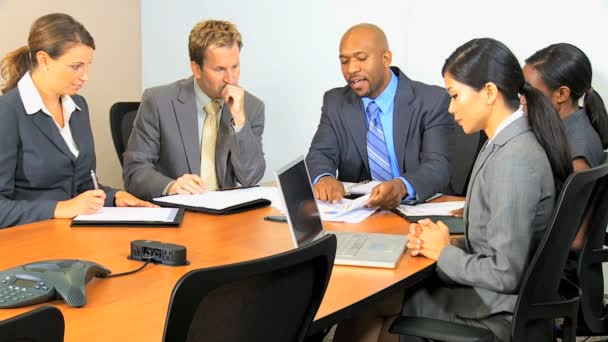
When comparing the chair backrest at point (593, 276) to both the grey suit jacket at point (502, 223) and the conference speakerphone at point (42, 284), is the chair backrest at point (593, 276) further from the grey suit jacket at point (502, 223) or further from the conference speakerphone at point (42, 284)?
the conference speakerphone at point (42, 284)

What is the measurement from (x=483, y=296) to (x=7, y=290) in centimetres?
121

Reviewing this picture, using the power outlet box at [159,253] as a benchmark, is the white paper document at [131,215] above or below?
below

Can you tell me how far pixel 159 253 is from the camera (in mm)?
2018

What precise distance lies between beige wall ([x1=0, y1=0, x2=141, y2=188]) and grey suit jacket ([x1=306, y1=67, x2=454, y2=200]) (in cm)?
196

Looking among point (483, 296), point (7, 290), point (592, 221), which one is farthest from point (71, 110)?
point (592, 221)

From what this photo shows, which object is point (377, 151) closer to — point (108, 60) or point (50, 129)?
point (50, 129)

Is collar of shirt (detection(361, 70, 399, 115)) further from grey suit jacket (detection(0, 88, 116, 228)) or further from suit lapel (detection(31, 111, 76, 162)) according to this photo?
suit lapel (detection(31, 111, 76, 162))

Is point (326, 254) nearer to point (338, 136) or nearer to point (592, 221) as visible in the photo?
point (592, 221)

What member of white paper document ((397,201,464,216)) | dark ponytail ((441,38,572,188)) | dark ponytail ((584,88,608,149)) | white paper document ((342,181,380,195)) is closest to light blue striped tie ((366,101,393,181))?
white paper document ((342,181,380,195))

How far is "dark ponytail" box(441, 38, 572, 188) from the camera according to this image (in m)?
2.15

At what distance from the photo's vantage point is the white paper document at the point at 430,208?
2.78m

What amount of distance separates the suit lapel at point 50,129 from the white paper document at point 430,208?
4.09 feet

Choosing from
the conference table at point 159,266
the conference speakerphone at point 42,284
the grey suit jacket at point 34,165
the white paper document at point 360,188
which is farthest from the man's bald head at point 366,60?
the conference speakerphone at point 42,284

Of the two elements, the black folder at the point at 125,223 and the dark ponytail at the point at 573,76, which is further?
the dark ponytail at the point at 573,76
